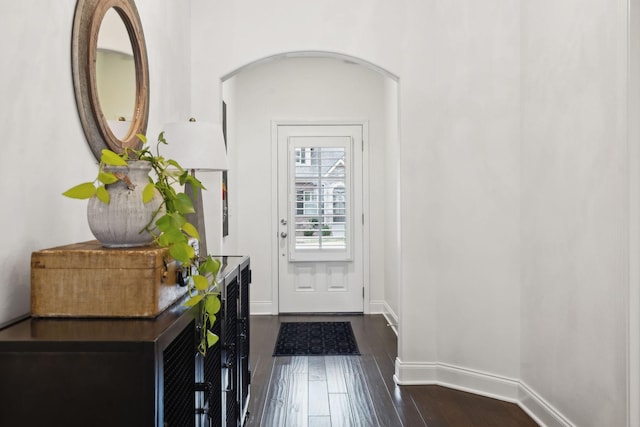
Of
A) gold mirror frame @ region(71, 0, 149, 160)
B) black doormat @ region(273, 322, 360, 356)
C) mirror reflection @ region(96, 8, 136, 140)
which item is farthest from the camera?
black doormat @ region(273, 322, 360, 356)

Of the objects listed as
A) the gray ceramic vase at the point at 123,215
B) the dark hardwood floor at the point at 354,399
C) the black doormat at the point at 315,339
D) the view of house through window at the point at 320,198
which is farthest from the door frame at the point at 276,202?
the gray ceramic vase at the point at 123,215

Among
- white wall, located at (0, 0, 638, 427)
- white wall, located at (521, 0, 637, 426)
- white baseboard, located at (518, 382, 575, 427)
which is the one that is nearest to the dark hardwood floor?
white baseboard, located at (518, 382, 575, 427)

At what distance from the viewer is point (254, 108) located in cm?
571

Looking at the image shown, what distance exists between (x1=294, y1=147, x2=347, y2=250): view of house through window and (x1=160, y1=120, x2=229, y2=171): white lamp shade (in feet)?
11.3

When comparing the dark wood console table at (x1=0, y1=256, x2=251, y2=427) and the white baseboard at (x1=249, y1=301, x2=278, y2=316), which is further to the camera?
the white baseboard at (x1=249, y1=301, x2=278, y2=316)

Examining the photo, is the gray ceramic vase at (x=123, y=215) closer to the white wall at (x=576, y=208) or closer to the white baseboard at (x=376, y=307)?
the white wall at (x=576, y=208)

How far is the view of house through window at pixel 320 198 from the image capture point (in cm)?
577

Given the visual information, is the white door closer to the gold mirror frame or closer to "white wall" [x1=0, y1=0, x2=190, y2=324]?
the gold mirror frame

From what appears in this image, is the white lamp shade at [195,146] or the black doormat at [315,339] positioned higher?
the white lamp shade at [195,146]

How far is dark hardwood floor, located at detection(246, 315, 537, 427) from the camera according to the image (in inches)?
113

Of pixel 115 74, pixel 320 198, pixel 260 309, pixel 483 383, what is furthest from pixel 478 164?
pixel 260 309


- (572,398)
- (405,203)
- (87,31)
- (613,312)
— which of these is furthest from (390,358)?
(87,31)

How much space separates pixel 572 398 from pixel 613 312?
602mm

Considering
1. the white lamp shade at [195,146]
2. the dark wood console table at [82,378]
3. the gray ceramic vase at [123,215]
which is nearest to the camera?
the dark wood console table at [82,378]
